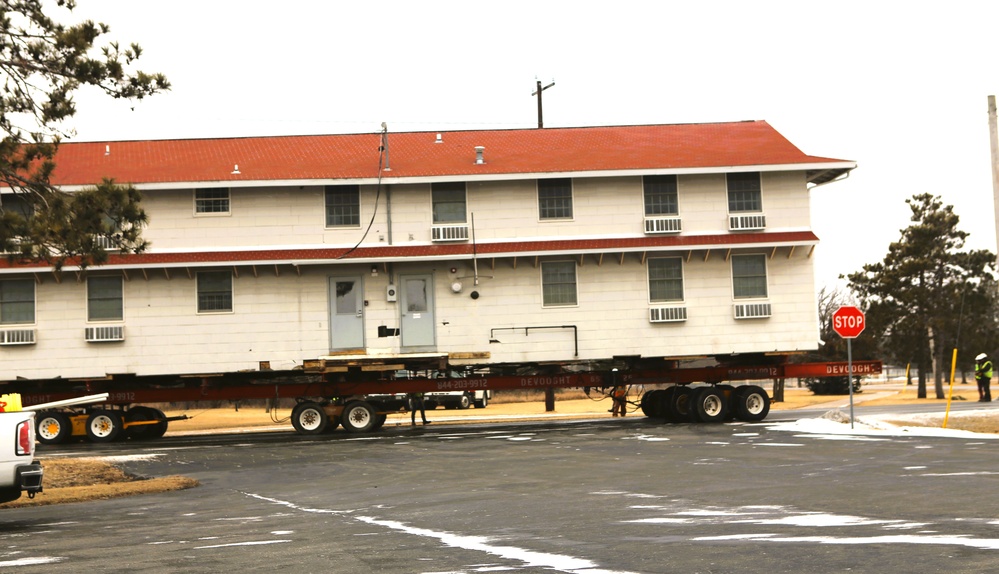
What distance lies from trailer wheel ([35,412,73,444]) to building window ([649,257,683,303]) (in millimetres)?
15798

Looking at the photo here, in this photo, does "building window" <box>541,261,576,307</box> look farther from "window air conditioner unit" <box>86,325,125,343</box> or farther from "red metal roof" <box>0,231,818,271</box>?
"window air conditioner unit" <box>86,325,125,343</box>

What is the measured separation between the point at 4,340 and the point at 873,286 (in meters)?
38.9

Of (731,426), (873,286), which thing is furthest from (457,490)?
(873,286)

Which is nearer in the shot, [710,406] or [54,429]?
[54,429]

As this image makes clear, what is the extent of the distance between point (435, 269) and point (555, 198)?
3.86 m

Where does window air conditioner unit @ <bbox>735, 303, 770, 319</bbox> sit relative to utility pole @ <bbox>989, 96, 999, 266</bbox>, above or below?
below

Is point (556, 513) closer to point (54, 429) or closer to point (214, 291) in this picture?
point (214, 291)

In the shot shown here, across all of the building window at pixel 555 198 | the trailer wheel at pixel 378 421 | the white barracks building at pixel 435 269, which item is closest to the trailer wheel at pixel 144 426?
the white barracks building at pixel 435 269

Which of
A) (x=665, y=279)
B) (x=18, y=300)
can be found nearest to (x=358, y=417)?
(x=665, y=279)

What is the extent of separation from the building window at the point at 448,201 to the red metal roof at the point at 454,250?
2.79ft

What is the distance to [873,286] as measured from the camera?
5544cm

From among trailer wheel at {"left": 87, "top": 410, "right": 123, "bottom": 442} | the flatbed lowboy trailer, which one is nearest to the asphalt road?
the flatbed lowboy trailer

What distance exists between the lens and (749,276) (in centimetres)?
3291

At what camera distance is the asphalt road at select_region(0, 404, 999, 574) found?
29.3 feet
